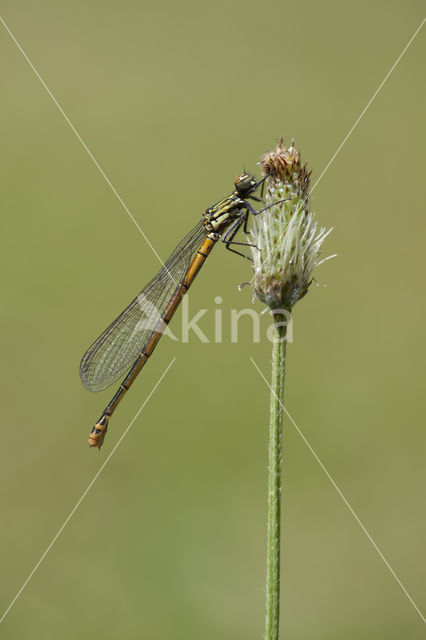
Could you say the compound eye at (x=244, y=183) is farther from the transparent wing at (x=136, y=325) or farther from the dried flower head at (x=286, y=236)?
the dried flower head at (x=286, y=236)

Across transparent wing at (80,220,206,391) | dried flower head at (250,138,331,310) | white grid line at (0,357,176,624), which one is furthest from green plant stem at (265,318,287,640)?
white grid line at (0,357,176,624)

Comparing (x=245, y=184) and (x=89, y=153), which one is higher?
(x=89, y=153)

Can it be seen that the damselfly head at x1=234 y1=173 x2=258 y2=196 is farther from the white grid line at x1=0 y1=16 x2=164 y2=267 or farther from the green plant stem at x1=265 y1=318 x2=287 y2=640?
the white grid line at x1=0 y1=16 x2=164 y2=267

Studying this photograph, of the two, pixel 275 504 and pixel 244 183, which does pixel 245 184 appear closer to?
pixel 244 183

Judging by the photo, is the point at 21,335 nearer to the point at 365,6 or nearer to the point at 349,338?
the point at 349,338

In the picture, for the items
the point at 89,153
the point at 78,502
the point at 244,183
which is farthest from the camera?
the point at 89,153

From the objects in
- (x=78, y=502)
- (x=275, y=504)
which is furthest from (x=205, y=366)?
(x=275, y=504)
